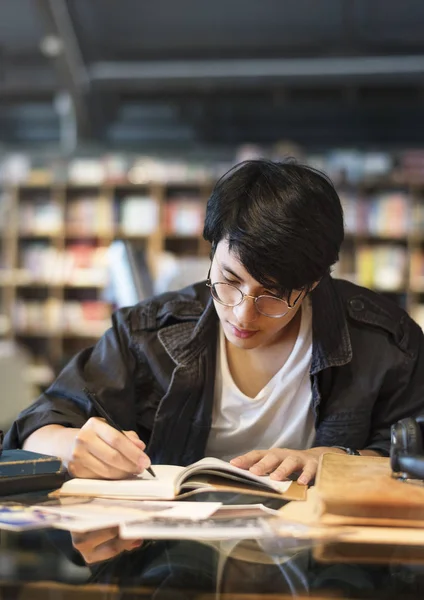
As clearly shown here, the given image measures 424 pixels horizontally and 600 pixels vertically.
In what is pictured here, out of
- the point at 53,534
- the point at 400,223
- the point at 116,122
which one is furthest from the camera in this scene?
the point at 116,122

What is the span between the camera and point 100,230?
717 cm

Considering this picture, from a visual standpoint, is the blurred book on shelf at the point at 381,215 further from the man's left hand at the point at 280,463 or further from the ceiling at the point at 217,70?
the man's left hand at the point at 280,463

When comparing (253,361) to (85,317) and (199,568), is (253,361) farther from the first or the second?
(85,317)

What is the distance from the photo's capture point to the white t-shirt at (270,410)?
5.04 ft

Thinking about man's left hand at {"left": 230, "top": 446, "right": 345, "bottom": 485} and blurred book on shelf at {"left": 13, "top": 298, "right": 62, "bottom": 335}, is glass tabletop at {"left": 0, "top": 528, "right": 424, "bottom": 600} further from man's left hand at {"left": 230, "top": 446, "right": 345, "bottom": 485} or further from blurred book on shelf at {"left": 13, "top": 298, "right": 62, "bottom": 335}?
blurred book on shelf at {"left": 13, "top": 298, "right": 62, "bottom": 335}

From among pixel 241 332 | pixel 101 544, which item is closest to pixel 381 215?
pixel 241 332

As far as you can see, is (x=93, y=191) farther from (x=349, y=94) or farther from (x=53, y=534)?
(x=53, y=534)

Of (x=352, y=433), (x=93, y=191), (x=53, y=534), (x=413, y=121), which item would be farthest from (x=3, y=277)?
(x=53, y=534)

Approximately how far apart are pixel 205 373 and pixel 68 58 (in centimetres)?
596

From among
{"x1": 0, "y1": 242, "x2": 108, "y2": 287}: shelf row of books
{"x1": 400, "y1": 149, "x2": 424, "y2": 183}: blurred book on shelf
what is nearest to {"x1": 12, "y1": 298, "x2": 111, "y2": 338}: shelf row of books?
{"x1": 0, "y1": 242, "x2": 108, "y2": 287}: shelf row of books

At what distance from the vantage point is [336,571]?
2.55 feet

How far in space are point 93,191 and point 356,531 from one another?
666cm

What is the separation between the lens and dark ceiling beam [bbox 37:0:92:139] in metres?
6.55

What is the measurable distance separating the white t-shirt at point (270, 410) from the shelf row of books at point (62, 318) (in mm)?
5583
